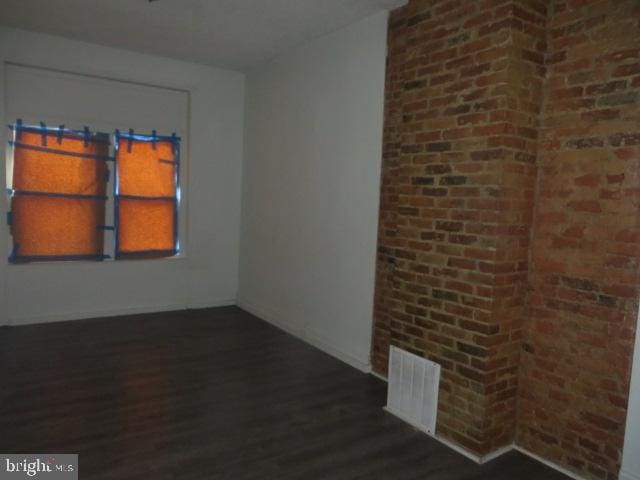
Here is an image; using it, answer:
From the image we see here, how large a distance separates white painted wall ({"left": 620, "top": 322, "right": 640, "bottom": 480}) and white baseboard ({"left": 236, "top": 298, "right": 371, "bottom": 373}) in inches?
74.0

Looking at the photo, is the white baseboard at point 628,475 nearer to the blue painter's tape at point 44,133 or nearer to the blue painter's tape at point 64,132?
the blue painter's tape at point 64,132

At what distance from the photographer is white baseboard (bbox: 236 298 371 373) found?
3.90m

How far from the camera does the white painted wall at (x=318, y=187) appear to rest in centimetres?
381

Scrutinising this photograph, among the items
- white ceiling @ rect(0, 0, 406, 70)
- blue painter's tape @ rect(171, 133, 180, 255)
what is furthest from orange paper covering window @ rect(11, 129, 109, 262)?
white ceiling @ rect(0, 0, 406, 70)

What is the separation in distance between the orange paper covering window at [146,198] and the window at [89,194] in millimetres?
10

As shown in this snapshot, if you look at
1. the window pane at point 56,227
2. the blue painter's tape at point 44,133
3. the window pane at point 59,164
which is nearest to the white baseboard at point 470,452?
the window pane at point 56,227

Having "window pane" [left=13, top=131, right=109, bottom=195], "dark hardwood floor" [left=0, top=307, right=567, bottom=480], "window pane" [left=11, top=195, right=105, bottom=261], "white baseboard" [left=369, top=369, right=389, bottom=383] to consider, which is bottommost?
"dark hardwood floor" [left=0, top=307, right=567, bottom=480]

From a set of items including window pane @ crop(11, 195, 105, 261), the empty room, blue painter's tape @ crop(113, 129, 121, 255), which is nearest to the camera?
the empty room

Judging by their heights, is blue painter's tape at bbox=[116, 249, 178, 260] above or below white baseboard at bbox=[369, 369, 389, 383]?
above

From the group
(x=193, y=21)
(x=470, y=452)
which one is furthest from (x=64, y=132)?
(x=470, y=452)

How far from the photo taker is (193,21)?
159 inches

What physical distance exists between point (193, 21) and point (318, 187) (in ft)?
5.89

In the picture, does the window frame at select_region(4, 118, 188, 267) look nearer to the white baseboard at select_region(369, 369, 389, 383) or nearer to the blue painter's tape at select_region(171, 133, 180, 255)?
the blue painter's tape at select_region(171, 133, 180, 255)

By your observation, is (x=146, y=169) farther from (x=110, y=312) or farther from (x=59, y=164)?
(x=110, y=312)
